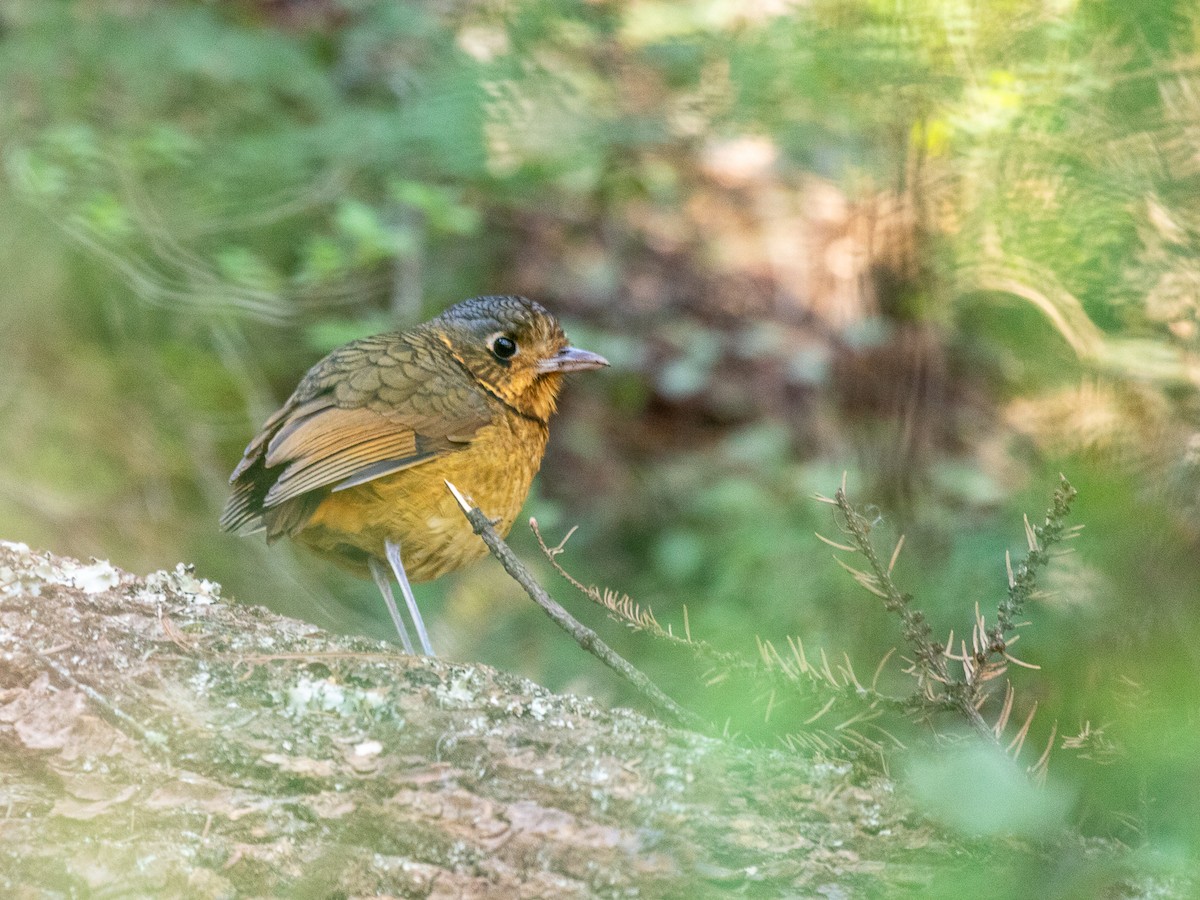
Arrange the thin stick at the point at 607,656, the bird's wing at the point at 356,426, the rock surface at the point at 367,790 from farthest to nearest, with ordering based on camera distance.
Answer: the bird's wing at the point at 356,426 < the thin stick at the point at 607,656 < the rock surface at the point at 367,790

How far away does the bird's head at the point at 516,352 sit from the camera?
13.1 ft

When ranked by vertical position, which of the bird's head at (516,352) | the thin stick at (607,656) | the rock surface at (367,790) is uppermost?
the bird's head at (516,352)

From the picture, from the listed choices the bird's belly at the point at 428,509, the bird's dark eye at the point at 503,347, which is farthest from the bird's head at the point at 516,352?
the bird's belly at the point at 428,509

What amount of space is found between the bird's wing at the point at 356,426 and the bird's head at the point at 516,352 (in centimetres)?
9

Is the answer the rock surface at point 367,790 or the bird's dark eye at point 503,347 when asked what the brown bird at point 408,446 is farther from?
the rock surface at point 367,790

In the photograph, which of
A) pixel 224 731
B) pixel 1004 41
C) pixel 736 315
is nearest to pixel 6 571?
pixel 224 731

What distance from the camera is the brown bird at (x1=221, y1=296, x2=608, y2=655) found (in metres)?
3.49

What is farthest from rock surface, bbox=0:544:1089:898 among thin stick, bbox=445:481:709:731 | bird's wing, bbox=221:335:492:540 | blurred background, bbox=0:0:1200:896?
bird's wing, bbox=221:335:492:540

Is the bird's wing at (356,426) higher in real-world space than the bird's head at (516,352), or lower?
lower

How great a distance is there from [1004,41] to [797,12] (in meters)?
0.51

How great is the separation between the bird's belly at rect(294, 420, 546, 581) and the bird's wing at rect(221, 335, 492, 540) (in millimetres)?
62

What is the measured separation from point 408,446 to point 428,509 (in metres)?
0.19

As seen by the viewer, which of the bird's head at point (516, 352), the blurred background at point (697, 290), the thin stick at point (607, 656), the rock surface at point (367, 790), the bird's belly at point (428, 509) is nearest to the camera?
the blurred background at point (697, 290)

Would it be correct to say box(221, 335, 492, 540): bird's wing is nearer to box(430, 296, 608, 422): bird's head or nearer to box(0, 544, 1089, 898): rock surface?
box(430, 296, 608, 422): bird's head
